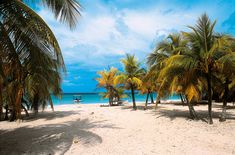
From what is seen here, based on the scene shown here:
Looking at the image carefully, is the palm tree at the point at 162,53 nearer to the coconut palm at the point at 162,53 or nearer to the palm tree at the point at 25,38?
the coconut palm at the point at 162,53

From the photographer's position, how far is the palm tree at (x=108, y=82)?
70.1ft

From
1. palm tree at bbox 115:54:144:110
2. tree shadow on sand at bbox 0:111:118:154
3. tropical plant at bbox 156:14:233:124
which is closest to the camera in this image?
tree shadow on sand at bbox 0:111:118:154

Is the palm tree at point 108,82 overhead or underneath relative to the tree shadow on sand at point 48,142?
overhead

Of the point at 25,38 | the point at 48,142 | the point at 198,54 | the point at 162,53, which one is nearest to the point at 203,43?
the point at 198,54

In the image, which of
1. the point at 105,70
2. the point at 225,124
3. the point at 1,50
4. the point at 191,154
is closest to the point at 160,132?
the point at 191,154

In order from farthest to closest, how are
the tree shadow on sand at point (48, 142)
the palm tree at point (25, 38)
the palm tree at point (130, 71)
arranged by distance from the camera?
the palm tree at point (130, 71), the tree shadow on sand at point (48, 142), the palm tree at point (25, 38)

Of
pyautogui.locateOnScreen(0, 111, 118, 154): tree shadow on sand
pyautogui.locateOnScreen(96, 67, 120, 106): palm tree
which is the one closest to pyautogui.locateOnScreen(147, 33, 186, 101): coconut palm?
pyautogui.locateOnScreen(0, 111, 118, 154): tree shadow on sand

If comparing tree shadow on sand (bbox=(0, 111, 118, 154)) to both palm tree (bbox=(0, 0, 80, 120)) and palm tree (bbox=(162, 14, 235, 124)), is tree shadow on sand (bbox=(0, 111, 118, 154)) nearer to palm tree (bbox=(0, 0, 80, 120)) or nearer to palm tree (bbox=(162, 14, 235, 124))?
palm tree (bbox=(0, 0, 80, 120))

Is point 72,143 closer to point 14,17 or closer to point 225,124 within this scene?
point 14,17

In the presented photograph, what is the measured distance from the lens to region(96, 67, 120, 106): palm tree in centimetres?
2136

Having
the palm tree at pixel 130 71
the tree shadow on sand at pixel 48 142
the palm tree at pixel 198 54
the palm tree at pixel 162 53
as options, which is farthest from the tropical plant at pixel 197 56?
the palm tree at pixel 130 71

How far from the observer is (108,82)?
21.4 m

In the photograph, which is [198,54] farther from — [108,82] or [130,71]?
[108,82]

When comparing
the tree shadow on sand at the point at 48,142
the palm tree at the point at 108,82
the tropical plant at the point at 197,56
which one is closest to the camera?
the tree shadow on sand at the point at 48,142
